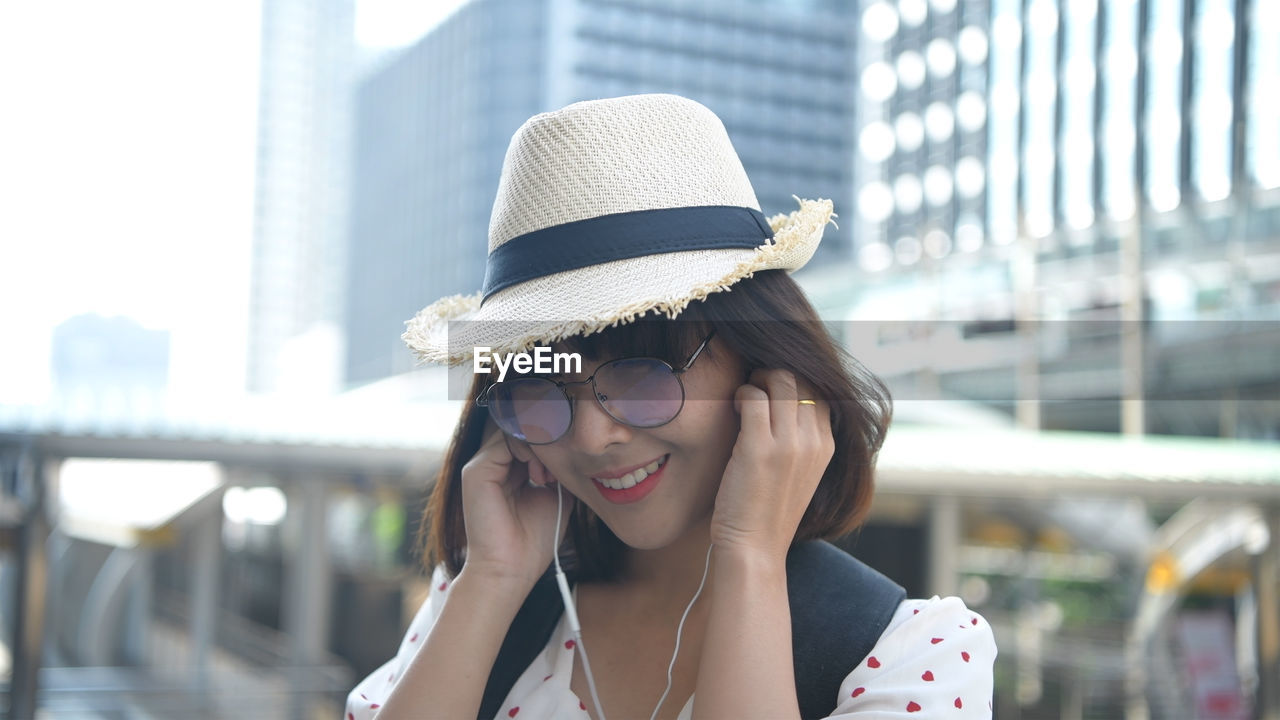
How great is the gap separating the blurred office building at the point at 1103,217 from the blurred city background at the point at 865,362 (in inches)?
4.0

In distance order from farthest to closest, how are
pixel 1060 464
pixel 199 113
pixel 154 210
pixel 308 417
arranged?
pixel 308 417 → pixel 1060 464 → pixel 199 113 → pixel 154 210

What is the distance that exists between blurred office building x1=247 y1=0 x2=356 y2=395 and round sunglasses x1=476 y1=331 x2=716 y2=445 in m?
93.2

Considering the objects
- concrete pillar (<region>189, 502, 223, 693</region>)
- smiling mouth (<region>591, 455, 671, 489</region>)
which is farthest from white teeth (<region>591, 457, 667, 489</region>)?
concrete pillar (<region>189, 502, 223, 693</region>)

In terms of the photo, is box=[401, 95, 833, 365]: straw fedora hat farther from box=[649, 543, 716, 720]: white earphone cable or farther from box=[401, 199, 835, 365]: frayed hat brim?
box=[649, 543, 716, 720]: white earphone cable

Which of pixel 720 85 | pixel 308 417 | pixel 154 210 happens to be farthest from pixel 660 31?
pixel 154 210

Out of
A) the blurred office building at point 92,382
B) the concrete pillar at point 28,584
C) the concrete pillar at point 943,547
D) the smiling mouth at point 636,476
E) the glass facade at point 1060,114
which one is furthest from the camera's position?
the glass facade at point 1060,114

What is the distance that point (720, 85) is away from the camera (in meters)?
13.4

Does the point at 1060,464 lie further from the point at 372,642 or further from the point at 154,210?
the point at 372,642

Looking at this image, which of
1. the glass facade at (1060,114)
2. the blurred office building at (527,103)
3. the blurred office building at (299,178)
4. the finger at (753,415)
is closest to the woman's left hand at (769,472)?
the finger at (753,415)

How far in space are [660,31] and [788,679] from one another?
495 inches

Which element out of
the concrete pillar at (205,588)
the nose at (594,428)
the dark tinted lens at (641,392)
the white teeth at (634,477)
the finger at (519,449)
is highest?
the dark tinted lens at (641,392)

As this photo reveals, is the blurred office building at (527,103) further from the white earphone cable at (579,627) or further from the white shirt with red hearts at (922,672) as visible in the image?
the white shirt with red hearts at (922,672)

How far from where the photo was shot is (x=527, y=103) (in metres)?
31.1

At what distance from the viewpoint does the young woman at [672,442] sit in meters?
0.96
